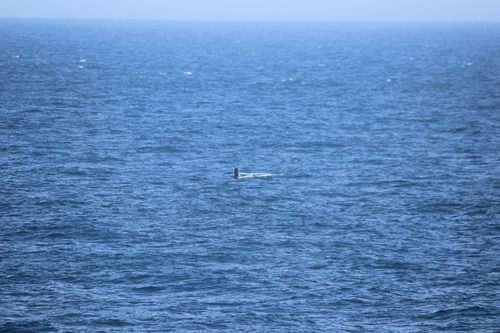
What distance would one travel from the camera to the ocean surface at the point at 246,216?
39.8m

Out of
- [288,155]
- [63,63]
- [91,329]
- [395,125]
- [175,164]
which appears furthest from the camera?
[63,63]

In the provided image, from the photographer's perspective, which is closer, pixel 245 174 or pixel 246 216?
pixel 246 216

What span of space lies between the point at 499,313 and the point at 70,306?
28.5 metres

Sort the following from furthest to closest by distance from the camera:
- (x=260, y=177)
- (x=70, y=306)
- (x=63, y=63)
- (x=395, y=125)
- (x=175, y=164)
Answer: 1. (x=63, y=63)
2. (x=395, y=125)
3. (x=175, y=164)
4. (x=260, y=177)
5. (x=70, y=306)

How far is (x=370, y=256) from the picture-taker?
48125 millimetres

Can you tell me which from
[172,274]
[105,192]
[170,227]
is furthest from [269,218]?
[105,192]

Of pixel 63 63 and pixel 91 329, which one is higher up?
pixel 63 63

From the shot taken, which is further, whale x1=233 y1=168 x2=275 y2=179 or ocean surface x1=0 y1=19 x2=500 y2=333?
whale x1=233 y1=168 x2=275 y2=179

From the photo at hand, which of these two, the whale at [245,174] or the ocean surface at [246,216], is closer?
the ocean surface at [246,216]

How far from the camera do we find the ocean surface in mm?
39812

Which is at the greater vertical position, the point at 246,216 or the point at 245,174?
the point at 245,174

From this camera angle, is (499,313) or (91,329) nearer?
(91,329)

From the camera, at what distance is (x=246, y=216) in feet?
186

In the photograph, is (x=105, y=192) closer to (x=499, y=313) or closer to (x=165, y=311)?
(x=165, y=311)
